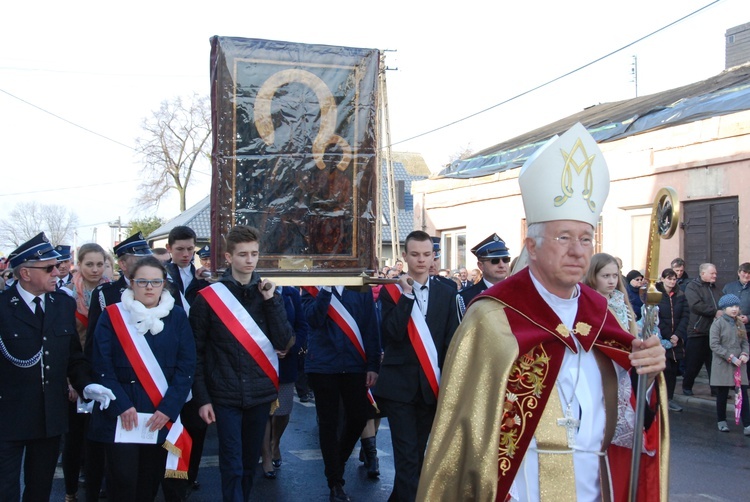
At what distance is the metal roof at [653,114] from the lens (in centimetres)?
1423

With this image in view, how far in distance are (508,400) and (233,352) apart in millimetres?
2737

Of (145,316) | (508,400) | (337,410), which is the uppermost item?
(145,316)

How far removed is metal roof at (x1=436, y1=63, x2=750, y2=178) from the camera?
46.7ft

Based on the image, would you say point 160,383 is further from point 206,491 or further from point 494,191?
point 494,191

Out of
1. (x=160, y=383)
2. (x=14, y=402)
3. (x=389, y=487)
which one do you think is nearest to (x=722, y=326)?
(x=389, y=487)

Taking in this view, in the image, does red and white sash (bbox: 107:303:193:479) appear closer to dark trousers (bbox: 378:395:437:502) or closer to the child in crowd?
dark trousers (bbox: 378:395:437:502)

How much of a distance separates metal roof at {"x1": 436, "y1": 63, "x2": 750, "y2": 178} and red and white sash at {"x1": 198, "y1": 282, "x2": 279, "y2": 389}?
287 inches

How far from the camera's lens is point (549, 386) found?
3.03 metres

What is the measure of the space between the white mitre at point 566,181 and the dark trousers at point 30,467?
3.30 metres

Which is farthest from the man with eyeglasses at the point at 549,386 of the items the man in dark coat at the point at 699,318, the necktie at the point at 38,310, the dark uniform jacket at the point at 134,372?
the man in dark coat at the point at 699,318

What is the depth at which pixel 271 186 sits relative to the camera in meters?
5.97

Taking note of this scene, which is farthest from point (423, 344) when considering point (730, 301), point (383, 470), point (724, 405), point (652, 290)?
point (730, 301)

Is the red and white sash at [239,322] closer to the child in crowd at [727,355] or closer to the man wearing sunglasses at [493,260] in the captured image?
the man wearing sunglasses at [493,260]

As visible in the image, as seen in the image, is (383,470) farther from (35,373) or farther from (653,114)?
(653,114)
